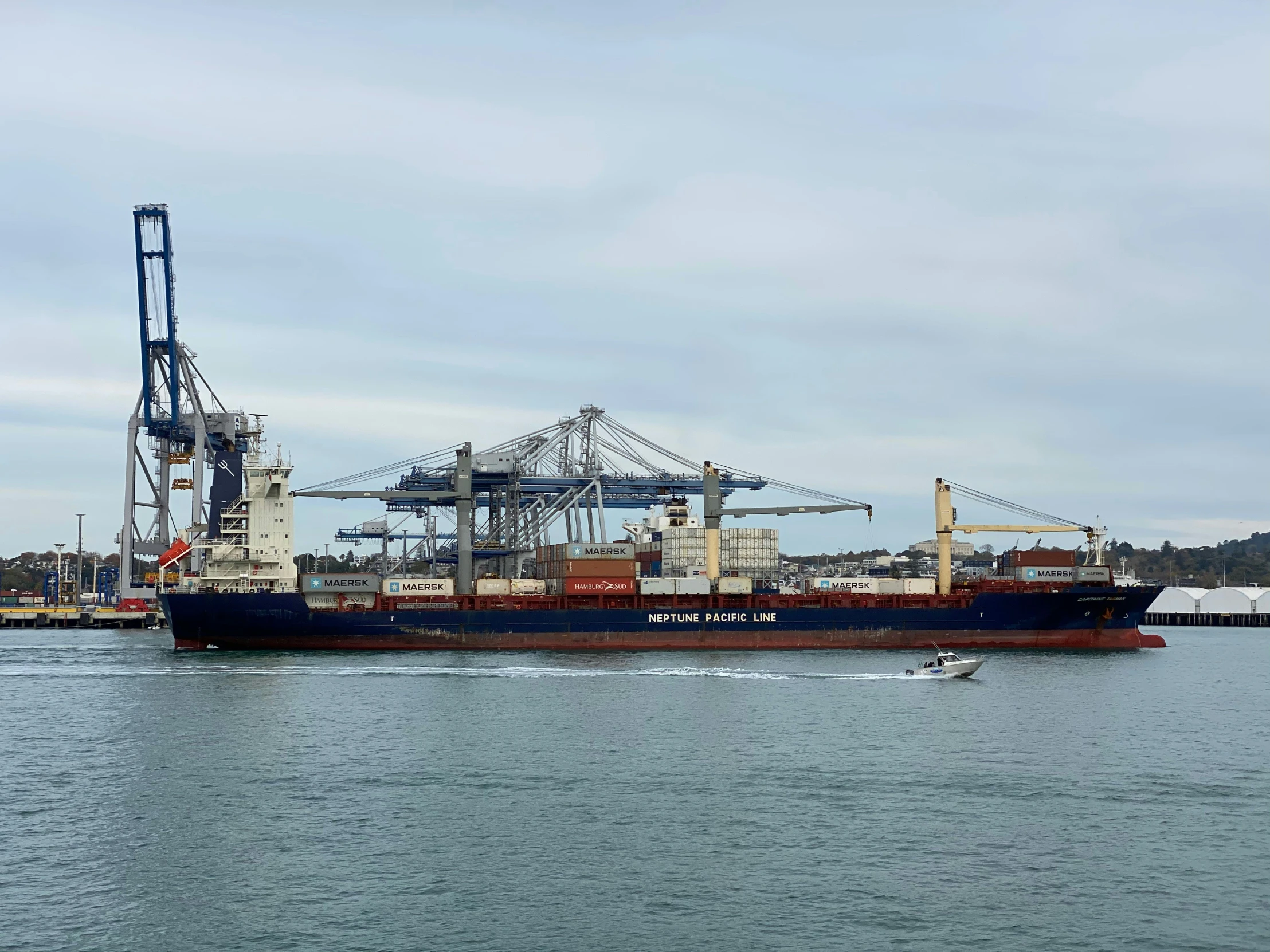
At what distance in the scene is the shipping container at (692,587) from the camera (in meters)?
65.2

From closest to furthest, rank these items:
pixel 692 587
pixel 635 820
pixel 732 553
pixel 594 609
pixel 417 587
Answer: pixel 635 820, pixel 594 609, pixel 417 587, pixel 692 587, pixel 732 553

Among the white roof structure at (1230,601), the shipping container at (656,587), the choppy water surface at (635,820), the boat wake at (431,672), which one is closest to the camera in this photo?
the choppy water surface at (635,820)

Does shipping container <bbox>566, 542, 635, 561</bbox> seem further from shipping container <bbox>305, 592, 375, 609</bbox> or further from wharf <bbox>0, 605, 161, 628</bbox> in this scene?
wharf <bbox>0, 605, 161, 628</bbox>

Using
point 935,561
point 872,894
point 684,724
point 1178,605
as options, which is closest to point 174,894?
point 872,894

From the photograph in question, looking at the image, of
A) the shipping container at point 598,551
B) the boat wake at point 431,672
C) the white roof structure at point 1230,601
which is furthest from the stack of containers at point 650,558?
the white roof structure at point 1230,601

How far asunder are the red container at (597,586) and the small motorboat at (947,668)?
64.8ft

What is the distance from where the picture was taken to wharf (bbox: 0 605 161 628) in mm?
114625

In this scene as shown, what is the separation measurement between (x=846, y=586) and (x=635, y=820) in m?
46.3

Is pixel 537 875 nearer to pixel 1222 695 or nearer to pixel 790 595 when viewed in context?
pixel 1222 695

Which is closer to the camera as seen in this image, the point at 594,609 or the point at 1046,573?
the point at 594,609

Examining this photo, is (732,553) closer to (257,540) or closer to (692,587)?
(692,587)

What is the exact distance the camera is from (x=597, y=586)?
2522 inches

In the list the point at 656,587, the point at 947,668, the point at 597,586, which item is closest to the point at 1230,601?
the point at 656,587

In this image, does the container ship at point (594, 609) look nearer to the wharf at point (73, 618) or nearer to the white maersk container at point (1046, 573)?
the white maersk container at point (1046, 573)
